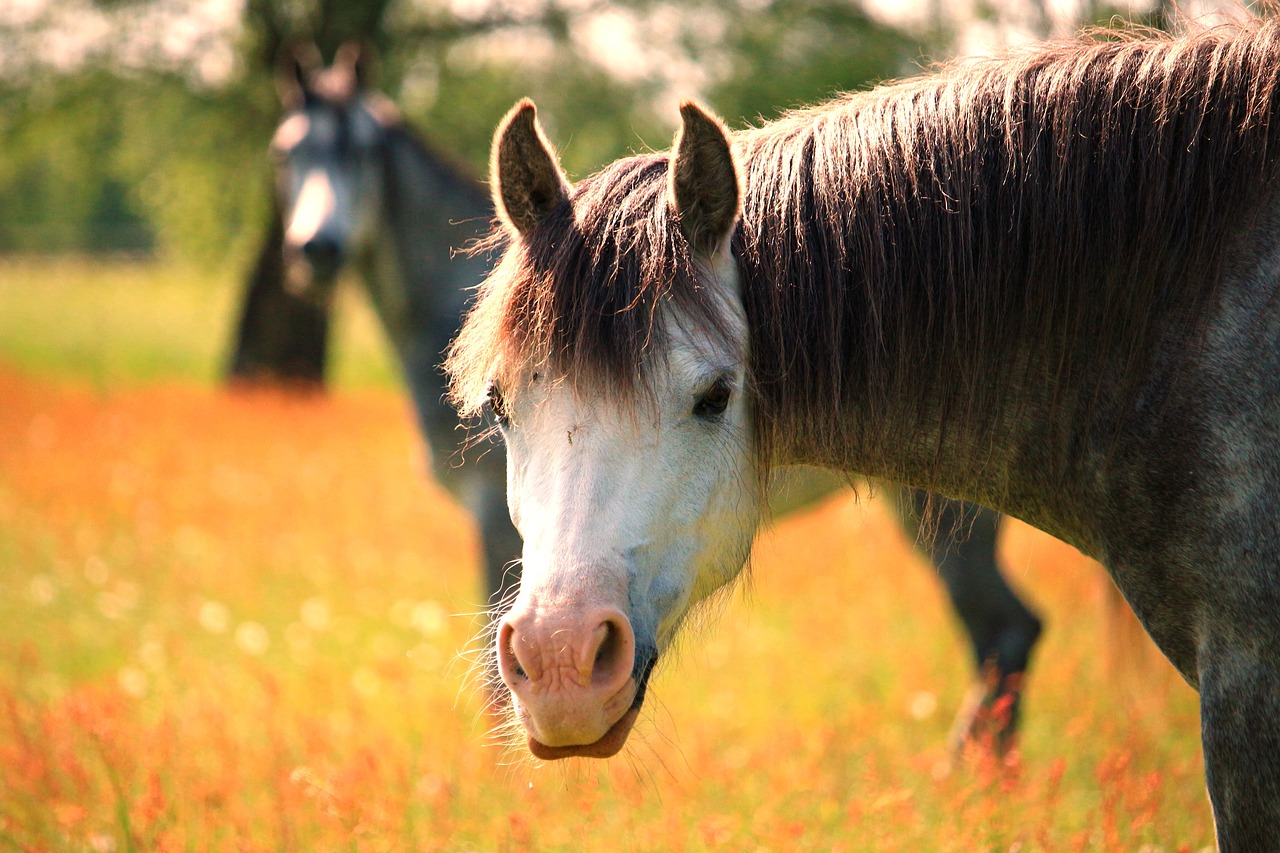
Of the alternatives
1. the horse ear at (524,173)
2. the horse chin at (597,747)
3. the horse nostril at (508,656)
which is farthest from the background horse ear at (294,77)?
the horse chin at (597,747)

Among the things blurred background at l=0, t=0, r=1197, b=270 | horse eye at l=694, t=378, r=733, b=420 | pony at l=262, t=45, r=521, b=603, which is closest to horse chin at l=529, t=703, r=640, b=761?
horse eye at l=694, t=378, r=733, b=420

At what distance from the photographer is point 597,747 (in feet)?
5.76

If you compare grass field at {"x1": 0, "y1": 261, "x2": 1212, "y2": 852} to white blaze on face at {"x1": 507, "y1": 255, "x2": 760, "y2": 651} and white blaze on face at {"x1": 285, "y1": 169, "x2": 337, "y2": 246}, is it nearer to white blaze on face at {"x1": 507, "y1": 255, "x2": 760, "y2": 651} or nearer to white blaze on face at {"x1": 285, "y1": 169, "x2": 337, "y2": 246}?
white blaze on face at {"x1": 507, "y1": 255, "x2": 760, "y2": 651}

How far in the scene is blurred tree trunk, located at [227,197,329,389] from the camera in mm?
11641

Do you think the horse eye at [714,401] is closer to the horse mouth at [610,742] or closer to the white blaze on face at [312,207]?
the horse mouth at [610,742]

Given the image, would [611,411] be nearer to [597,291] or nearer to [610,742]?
[597,291]

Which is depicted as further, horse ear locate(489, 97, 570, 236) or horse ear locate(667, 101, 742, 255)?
horse ear locate(489, 97, 570, 236)

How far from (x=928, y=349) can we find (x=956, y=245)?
215mm

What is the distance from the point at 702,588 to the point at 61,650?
4.16 m

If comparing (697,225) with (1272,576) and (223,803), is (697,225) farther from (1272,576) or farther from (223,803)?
(223,803)

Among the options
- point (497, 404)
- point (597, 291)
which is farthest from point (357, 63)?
point (597, 291)

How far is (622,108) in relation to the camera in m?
11.2

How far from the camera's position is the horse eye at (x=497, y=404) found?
202 centimetres

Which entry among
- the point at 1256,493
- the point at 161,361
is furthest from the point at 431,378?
the point at 161,361
